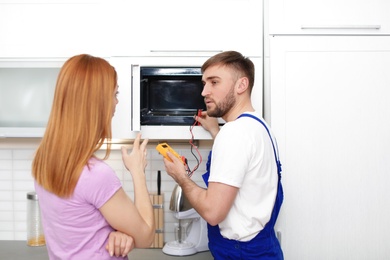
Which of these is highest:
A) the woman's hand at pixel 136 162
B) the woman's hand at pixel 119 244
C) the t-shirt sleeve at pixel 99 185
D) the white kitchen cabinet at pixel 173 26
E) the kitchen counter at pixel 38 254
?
the white kitchen cabinet at pixel 173 26

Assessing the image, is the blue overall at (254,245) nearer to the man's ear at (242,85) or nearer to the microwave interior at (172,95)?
the man's ear at (242,85)

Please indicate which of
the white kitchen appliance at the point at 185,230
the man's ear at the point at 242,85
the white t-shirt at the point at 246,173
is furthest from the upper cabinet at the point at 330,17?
the white kitchen appliance at the point at 185,230

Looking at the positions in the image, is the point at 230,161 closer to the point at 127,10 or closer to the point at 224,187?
the point at 224,187

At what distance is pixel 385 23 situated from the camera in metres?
2.15

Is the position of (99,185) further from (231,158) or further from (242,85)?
(242,85)

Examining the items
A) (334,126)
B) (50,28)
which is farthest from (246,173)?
(50,28)

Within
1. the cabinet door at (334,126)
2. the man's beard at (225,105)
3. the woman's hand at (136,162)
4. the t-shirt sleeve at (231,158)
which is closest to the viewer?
the woman's hand at (136,162)

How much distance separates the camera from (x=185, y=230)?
2551 mm

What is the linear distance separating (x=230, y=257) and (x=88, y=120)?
2.78 ft

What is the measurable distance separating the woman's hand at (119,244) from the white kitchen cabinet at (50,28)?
1.08 m

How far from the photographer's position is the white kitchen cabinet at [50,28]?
229 cm

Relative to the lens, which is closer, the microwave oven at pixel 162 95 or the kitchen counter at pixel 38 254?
the microwave oven at pixel 162 95

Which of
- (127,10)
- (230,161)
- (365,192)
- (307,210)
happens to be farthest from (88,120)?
(365,192)

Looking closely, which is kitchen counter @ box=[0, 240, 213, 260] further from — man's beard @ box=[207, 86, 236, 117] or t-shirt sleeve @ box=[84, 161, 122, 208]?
t-shirt sleeve @ box=[84, 161, 122, 208]
